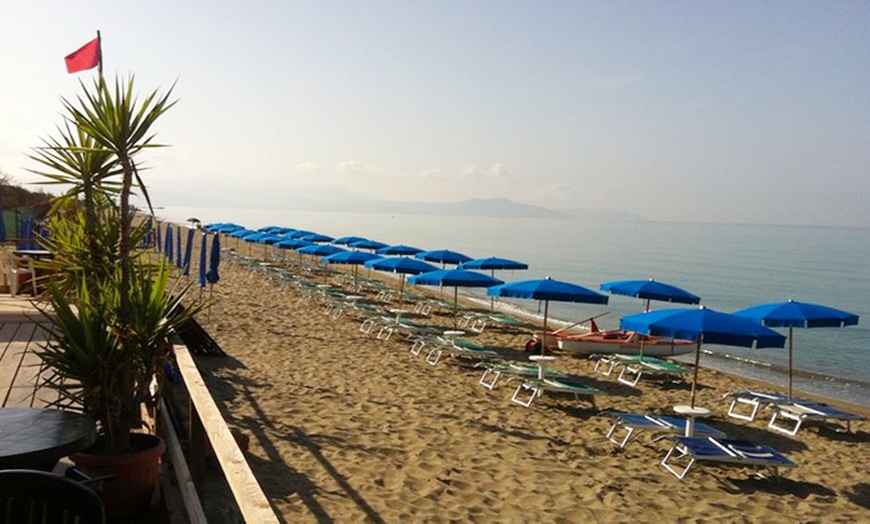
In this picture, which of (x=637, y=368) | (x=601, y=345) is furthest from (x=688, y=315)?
(x=601, y=345)

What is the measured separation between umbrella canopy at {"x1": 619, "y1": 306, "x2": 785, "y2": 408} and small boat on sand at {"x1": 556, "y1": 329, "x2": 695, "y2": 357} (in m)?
5.69

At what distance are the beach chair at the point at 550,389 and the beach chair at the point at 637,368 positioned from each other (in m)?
1.67

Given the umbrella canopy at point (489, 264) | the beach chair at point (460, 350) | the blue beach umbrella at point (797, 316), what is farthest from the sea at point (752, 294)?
the blue beach umbrella at point (797, 316)

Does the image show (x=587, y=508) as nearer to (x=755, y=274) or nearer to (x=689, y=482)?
(x=689, y=482)

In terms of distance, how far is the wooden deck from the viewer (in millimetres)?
4488

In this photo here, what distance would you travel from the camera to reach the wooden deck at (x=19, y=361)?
4.49 m

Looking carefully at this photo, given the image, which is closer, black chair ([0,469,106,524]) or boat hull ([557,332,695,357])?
black chair ([0,469,106,524])

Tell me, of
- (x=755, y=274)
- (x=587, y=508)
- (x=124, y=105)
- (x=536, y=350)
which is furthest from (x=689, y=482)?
(x=755, y=274)

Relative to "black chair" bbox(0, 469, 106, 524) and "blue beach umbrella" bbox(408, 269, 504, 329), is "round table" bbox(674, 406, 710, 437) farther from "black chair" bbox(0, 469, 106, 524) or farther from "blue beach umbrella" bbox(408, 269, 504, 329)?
"black chair" bbox(0, 469, 106, 524)

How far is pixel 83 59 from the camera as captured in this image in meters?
6.82

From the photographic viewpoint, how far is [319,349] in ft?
38.1

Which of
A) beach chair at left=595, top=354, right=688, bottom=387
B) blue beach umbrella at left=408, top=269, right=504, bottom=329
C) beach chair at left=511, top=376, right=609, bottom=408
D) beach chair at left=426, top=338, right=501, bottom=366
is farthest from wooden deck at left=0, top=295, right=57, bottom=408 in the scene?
beach chair at left=595, top=354, right=688, bottom=387

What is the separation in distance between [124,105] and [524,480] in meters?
4.53

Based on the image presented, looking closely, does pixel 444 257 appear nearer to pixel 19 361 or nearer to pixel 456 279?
pixel 456 279
